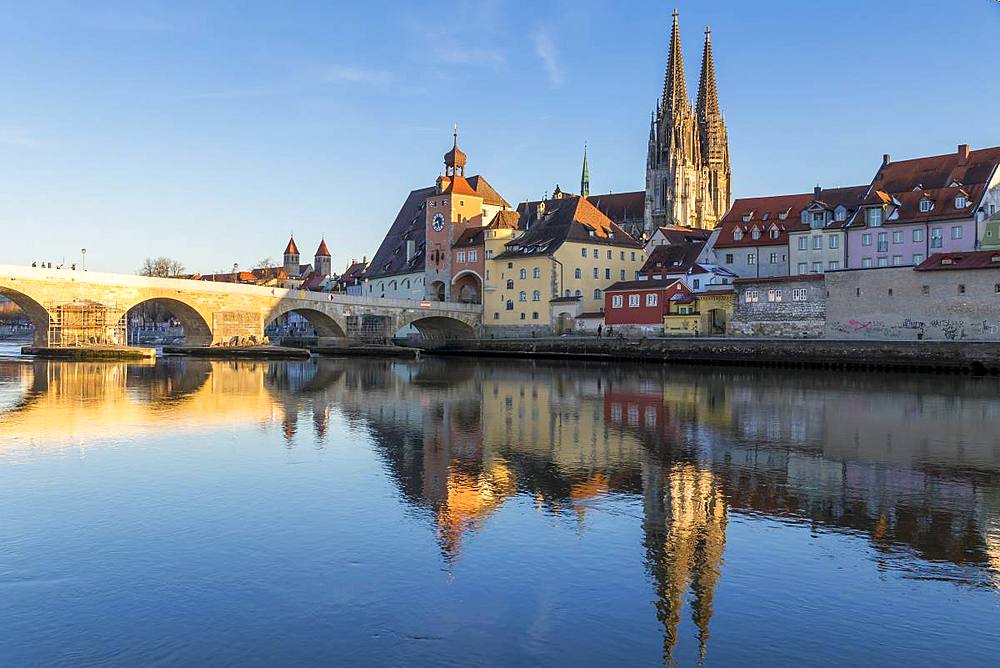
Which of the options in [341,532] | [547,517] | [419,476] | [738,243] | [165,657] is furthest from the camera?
[738,243]

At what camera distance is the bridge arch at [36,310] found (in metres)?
49.5

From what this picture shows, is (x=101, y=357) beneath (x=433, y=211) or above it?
beneath

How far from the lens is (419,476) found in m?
14.1

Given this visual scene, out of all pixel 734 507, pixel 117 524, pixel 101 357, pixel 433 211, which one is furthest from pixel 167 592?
pixel 433 211

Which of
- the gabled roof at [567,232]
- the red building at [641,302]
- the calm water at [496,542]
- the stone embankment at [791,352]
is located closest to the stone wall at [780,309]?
the stone embankment at [791,352]

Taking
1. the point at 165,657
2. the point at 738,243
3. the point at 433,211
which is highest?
the point at 433,211

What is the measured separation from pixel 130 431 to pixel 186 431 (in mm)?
1148

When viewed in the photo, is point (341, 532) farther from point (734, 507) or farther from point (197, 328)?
point (197, 328)

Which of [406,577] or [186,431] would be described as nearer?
[406,577]

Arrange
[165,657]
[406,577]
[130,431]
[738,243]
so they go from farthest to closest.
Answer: [738,243], [130,431], [406,577], [165,657]

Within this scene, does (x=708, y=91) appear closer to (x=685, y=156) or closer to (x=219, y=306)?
(x=685, y=156)

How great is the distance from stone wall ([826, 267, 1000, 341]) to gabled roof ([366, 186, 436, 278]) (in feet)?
155

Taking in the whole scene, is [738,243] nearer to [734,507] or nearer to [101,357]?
[101,357]

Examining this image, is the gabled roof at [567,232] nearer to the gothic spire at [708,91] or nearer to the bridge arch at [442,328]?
the bridge arch at [442,328]
